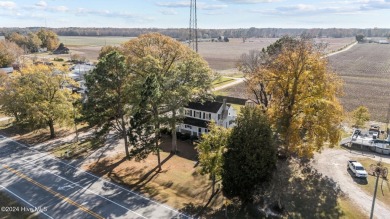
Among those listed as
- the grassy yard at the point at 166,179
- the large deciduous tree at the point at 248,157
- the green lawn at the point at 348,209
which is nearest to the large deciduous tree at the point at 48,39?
the grassy yard at the point at 166,179

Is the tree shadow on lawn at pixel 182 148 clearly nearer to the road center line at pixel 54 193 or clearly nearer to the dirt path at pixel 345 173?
the road center line at pixel 54 193

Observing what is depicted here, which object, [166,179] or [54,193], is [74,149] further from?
[166,179]

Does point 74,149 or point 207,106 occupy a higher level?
point 207,106

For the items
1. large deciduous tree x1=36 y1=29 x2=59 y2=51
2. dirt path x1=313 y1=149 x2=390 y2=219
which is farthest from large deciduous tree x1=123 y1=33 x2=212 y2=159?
large deciduous tree x1=36 y1=29 x2=59 y2=51

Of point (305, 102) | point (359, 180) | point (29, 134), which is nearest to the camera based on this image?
point (305, 102)

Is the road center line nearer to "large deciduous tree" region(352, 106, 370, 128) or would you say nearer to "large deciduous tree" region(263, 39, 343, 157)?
"large deciduous tree" region(263, 39, 343, 157)

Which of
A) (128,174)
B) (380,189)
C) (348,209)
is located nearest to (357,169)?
(380,189)
